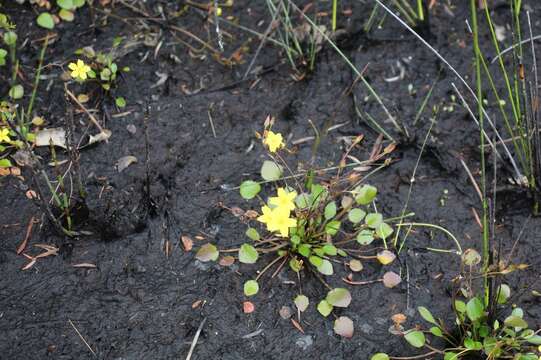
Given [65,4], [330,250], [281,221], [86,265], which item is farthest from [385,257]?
[65,4]

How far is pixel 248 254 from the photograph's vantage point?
1882mm

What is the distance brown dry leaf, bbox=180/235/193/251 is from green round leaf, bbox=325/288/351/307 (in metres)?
0.49

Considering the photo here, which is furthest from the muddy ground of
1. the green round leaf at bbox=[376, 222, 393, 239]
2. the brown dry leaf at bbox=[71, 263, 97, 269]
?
the green round leaf at bbox=[376, 222, 393, 239]

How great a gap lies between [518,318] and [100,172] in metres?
1.46

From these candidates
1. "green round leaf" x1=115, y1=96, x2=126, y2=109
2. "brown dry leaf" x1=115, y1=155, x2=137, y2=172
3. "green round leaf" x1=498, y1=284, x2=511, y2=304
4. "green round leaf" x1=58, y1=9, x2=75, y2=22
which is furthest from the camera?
"green round leaf" x1=58, y1=9, x2=75, y2=22

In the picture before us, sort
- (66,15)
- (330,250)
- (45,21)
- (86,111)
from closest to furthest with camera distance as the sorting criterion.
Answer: (330,250)
(86,111)
(45,21)
(66,15)

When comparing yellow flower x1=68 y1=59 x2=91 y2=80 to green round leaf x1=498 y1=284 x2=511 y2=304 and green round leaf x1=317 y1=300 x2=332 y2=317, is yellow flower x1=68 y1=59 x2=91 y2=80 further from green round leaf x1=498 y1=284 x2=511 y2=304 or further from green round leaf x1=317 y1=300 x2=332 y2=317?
green round leaf x1=498 y1=284 x2=511 y2=304

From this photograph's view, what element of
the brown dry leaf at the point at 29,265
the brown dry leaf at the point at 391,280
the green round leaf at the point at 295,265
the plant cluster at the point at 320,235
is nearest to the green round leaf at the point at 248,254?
the plant cluster at the point at 320,235

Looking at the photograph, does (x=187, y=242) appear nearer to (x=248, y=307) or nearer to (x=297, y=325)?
(x=248, y=307)

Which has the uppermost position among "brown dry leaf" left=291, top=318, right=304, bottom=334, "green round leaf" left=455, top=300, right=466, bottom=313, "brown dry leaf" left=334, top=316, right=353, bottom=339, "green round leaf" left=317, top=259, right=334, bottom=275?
"green round leaf" left=317, top=259, right=334, bottom=275

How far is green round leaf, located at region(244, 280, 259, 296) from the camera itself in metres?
1.86

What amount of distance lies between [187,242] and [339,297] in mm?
539

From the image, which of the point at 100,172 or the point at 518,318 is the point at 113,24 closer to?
the point at 100,172

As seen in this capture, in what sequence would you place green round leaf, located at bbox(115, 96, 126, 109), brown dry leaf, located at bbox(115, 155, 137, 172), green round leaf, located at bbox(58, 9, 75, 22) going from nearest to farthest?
brown dry leaf, located at bbox(115, 155, 137, 172), green round leaf, located at bbox(115, 96, 126, 109), green round leaf, located at bbox(58, 9, 75, 22)
